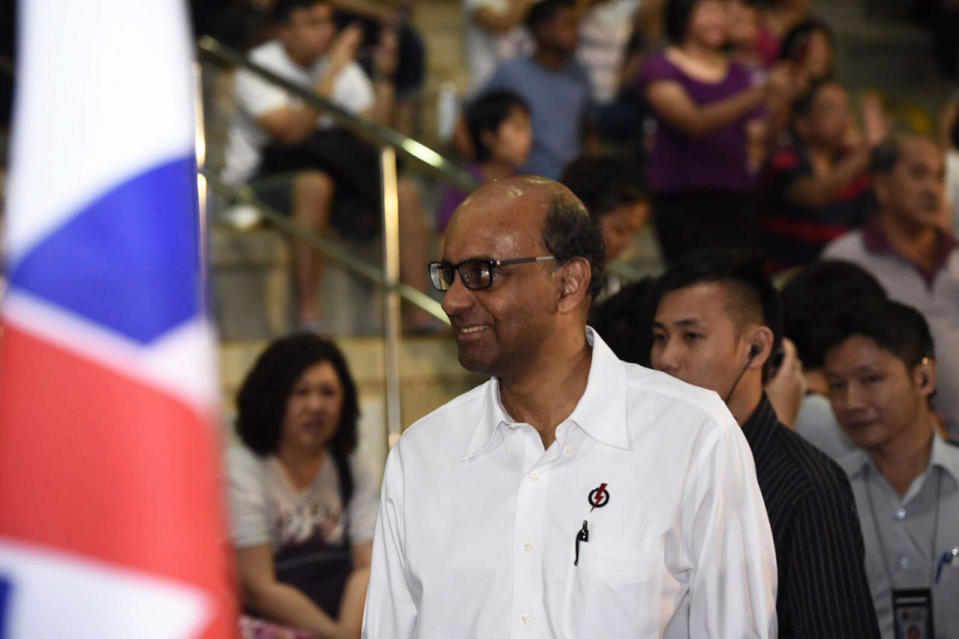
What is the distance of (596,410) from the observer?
2170 mm

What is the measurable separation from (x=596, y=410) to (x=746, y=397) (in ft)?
2.10

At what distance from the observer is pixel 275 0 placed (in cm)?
553

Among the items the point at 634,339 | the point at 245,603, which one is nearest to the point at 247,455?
the point at 245,603

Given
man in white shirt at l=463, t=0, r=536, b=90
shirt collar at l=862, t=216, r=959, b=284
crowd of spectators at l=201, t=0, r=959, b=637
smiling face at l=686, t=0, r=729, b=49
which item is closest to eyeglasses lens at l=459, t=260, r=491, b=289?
crowd of spectators at l=201, t=0, r=959, b=637

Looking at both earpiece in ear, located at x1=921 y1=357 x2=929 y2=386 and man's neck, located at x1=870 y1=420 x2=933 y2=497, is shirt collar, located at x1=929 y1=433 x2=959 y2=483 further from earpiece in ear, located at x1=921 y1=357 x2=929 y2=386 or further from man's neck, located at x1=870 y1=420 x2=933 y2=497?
earpiece in ear, located at x1=921 y1=357 x2=929 y2=386

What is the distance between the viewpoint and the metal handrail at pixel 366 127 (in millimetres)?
4672

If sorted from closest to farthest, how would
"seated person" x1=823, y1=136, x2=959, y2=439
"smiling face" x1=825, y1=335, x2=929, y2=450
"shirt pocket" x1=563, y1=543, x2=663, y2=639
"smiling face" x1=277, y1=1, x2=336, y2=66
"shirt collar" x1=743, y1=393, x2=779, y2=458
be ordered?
"shirt pocket" x1=563, y1=543, x2=663, y2=639 → "shirt collar" x1=743, y1=393, x2=779, y2=458 → "smiling face" x1=825, y1=335, x2=929, y2=450 → "seated person" x1=823, y1=136, x2=959, y2=439 → "smiling face" x1=277, y1=1, x2=336, y2=66

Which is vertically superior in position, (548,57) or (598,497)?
(548,57)

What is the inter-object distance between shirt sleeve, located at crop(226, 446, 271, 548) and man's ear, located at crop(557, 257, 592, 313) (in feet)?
6.62

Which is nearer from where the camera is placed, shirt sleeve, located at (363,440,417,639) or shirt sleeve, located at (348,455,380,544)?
shirt sleeve, located at (363,440,417,639)

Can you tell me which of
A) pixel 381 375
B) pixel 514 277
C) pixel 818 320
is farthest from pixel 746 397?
pixel 381 375

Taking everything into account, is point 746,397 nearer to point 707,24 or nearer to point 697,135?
point 697,135

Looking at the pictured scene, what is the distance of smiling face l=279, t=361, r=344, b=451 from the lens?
14.0 ft

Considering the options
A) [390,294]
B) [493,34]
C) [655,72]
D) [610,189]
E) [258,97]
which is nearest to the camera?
[610,189]
